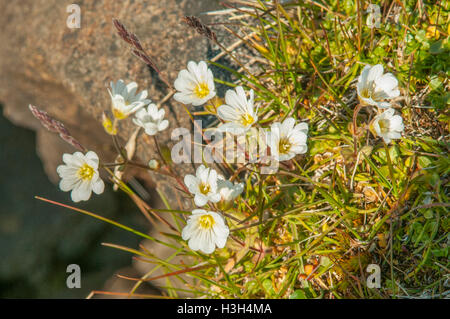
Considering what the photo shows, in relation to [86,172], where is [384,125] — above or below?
above

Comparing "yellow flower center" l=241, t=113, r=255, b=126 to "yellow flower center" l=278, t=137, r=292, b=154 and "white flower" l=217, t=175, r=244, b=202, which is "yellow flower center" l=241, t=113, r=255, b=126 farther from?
"white flower" l=217, t=175, r=244, b=202

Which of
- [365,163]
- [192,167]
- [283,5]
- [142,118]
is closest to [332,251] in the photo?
[365,163]

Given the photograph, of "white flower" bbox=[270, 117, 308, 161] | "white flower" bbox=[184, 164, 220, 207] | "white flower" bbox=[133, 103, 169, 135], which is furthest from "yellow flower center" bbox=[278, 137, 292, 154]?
"white flower" bbox=[133, 103, 169, 135]

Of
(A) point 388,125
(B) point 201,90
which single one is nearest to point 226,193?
(B) point 201,90

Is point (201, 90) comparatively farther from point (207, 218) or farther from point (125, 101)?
point (207, 218)

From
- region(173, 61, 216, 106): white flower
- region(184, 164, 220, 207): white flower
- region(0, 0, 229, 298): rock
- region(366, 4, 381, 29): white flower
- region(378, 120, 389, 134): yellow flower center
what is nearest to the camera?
region(184, 164, 220, 207): white flower

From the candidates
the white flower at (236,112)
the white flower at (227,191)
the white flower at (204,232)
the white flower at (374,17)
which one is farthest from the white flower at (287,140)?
the white flower at (374,17)

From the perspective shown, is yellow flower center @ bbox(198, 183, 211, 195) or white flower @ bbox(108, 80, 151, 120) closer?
yellow flower center @ bbox(198, 183, 211, 195)
